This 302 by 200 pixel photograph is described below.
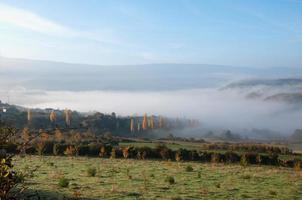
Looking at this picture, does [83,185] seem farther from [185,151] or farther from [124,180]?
[185,151]

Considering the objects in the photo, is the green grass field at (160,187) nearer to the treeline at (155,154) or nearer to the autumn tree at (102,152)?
the autumn tree at (102,152)

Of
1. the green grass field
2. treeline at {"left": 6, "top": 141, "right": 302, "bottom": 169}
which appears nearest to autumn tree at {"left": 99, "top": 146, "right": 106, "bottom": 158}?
treeline at {"left": 6, "top": 141, "right": 302, "bottom": 169}

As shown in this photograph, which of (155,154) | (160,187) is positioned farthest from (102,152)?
(160,187)

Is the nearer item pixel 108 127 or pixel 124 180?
pixel 124 180

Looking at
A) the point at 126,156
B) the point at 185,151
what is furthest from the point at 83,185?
the point at 185,151

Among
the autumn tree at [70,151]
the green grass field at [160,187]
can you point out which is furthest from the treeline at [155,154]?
the green grass field at [160,187]

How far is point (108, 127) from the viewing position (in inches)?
7274

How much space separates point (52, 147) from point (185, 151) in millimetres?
21078

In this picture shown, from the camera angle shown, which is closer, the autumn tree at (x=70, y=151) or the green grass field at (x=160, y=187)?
the green grass field at (x=160, y=187)

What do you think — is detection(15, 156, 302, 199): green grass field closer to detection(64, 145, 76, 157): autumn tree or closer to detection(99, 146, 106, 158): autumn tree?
detection(64, 145, 76, 157): autumn tree

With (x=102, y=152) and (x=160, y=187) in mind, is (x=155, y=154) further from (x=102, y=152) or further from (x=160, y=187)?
(x=160, y=187)

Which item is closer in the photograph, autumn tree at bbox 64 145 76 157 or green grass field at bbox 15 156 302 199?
green grass field at bbox 15 156 302 199

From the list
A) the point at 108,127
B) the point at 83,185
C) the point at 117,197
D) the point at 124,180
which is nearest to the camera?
the point at 117,197

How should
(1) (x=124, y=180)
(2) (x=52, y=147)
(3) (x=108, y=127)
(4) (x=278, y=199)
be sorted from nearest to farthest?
(4) (x=278, y=199) < (1) (x=124, y=180) < (2) (x=52, y=147) < (3) (x=108, y=127)
